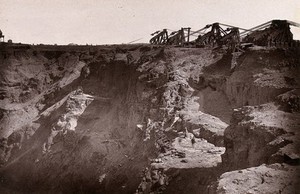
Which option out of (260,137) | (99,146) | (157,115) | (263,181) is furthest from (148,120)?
(263,181)

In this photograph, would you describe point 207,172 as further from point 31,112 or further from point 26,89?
point 26,89

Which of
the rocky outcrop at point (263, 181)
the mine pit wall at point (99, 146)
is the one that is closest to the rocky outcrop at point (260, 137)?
the rocky outcrop at point (263, 181)

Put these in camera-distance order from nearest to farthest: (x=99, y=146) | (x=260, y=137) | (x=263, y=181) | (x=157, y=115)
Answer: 1. (x=263, y=181)
2. (x=260, y=137)
3. (x=157, y=115)
4. (x=99, y=146)

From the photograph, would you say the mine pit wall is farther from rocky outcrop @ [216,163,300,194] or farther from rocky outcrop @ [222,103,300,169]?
rocky outcrop @ [216,163,300,194]

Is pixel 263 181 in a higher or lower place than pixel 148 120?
lower

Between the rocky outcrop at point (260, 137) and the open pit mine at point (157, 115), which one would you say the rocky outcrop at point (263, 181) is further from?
the rocky outcrop at point (260, 137)

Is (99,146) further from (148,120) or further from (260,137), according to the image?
(260,137)
